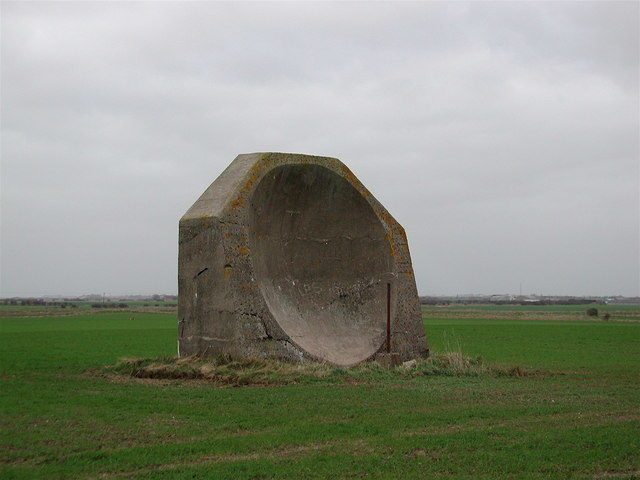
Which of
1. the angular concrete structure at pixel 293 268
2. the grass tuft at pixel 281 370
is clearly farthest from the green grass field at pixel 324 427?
the angular concrete structure at pixel 293 268

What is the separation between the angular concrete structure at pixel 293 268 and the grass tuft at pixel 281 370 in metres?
0.40

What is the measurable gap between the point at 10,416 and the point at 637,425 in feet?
26.8

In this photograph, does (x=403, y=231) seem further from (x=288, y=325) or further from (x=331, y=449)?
(x=331, y=449)

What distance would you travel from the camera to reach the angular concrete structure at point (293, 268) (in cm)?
1573

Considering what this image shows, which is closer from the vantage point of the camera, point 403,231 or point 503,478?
point 503,478

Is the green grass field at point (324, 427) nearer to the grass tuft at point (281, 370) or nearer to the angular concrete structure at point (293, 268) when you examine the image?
the grass tuft at point (281, 370)

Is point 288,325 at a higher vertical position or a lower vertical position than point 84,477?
higher

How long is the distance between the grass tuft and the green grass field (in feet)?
1.40

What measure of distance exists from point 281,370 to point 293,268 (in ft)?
12.7

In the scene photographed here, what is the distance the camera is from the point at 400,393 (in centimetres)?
1309

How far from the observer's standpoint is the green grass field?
7.68 m

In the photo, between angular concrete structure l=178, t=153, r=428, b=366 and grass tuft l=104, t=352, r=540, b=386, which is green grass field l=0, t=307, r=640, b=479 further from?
angular concrete structure l=178, t=153, r=428, b=366

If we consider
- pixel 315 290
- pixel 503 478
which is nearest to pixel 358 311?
pixel 315 290

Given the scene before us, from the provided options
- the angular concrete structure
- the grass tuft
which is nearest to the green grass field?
the grass tuft
